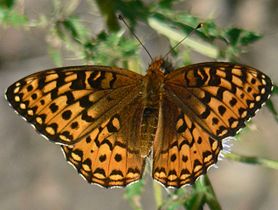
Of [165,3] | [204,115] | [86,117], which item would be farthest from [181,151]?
[165,3]

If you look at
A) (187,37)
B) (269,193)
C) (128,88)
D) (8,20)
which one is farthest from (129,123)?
(269,193)

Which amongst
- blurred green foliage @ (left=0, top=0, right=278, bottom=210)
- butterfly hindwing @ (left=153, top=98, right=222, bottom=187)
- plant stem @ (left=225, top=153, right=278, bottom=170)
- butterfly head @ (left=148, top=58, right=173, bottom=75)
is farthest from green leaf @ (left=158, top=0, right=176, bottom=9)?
plant stem @ (left=225, top=153, right=278, bottom=170)

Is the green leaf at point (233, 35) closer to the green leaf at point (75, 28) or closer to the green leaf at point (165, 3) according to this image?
the green leaf at point (165, 3)

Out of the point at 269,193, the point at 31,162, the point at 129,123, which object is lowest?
the point at 269,193

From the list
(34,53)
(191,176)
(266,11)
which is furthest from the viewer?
(266,11)

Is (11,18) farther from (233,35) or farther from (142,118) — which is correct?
(233,35)

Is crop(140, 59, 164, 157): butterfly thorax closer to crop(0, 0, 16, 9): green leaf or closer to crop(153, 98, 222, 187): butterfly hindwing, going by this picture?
crop(153, 98, 222, 187): butterfly hindwing

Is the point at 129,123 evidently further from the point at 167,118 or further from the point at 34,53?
the point at 34,53
